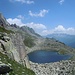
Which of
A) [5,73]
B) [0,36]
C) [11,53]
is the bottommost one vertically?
[5,73]

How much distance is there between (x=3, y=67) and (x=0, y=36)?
32.9 metres

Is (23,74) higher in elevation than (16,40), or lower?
lower

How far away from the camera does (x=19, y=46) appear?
64.0m

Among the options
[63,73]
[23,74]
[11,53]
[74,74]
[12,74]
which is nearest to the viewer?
[12,74]

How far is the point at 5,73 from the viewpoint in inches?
747

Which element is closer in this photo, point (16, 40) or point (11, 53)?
point (11, 53)

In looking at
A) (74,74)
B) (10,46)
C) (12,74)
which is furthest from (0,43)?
(74,74)

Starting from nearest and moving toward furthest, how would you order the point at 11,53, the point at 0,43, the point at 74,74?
1. the point at 0,43
2. the point at 11,53
3. the point at 74,74

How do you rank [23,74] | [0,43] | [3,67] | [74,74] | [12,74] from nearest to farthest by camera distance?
[3,67]
[12,74]
[23,74]
[0,43]
[74,74]

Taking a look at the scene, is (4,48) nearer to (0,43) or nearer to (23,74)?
(0,43)

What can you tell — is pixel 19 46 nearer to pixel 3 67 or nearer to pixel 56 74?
pixel 56 74

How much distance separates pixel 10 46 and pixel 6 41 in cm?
154

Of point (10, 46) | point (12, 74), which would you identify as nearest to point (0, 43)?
point (10, 46)

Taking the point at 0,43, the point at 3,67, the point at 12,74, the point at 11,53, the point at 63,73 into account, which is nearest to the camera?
the point at 3,67
